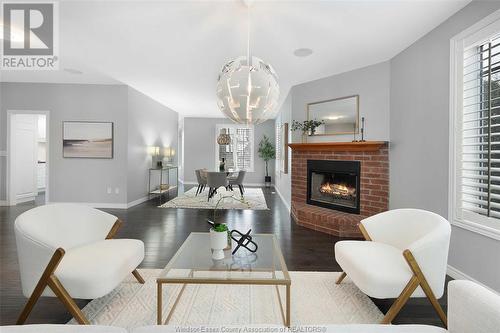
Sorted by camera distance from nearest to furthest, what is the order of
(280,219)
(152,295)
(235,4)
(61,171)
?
(152,295)
(235,4)
(280,219)
(61,171)

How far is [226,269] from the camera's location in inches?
69.9

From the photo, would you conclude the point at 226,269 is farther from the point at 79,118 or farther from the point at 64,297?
the point at 79,118

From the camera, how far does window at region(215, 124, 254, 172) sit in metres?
9.52

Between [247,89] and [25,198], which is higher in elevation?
[247,89]

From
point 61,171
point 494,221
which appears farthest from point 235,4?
point 61,171

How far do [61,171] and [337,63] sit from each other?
5783 millimetres

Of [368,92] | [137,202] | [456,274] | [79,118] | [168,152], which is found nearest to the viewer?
[456,274]

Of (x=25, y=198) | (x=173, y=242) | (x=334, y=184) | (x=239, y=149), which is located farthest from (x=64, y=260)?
(x=239, y=149)

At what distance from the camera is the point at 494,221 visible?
2119mm

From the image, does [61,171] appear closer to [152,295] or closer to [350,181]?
[152,295]

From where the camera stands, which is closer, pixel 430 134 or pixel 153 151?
pixel 430 134

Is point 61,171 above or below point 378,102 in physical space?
below

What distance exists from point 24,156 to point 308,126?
632 centimetres

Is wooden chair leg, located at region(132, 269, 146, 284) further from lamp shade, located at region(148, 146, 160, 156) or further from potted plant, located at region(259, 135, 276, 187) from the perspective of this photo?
potted plant, located at region(259, 135, 276, 187)
